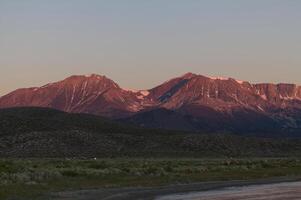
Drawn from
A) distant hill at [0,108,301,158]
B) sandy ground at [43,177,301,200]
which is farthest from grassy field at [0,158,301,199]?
distant hill at [0,108,301,158]

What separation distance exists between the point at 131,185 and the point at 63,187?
6.38 metres

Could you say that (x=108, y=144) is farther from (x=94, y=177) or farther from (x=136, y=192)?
(x=136, y=192)

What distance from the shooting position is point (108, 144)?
143875 mm

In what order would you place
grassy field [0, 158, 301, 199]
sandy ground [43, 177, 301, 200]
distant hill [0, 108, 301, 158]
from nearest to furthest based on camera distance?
sandy ground [43, 177, 301, 200] < grassy field [0, 158, 301, 199] < distant hill [0, 108, 301, 158]

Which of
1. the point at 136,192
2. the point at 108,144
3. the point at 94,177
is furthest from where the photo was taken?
the point at 108,144

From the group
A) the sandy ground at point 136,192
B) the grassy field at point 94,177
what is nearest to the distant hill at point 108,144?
the grassy field at point 94,177

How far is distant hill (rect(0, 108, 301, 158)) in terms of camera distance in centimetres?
13312

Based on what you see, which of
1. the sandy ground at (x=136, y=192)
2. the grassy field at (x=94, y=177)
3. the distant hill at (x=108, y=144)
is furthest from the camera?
the distant hill at (x=108, y=144)

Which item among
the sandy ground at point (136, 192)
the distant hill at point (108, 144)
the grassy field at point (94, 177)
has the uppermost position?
the distant hill at point (108, 144)

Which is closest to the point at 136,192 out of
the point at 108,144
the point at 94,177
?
the point at 94,177

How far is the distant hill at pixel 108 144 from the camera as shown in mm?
133125

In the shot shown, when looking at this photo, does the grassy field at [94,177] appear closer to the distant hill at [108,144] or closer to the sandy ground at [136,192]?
the sandy ground at [136,192]

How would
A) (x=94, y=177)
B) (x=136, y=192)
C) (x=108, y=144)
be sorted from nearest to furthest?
(x=136, y=192) < (x=94, y=177) < (x=108, y=144)

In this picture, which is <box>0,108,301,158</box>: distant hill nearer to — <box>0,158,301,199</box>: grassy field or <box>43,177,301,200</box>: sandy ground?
<box>0,158,301,199</box>: grassy field
